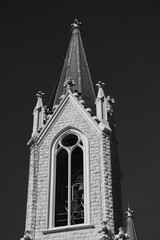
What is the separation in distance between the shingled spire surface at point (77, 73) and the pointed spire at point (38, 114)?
0.83 metres

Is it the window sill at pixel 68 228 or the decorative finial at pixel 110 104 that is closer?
the window sill at pixel 68 228

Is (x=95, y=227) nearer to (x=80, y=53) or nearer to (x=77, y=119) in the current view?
(x=77, y=119)

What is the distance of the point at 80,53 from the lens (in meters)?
32.7

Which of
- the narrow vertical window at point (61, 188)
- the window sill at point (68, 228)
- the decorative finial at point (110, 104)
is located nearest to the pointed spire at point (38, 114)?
the narrow vertical window at point (61, 188)

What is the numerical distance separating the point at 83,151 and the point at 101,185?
83.0 inches

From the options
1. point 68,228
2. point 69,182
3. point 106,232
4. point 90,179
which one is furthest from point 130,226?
point 106,232

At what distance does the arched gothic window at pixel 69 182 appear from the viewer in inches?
957

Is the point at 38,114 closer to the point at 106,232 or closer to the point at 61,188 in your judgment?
the point at 61,188

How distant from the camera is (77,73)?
101 ft

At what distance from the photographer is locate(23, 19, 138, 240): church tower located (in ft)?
77.2

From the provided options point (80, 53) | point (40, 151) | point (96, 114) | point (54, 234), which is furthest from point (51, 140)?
point (80, 53)

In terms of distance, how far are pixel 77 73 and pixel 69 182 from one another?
7.22m

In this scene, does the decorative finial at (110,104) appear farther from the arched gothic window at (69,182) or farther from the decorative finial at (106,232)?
the decorative finial at (106,232)

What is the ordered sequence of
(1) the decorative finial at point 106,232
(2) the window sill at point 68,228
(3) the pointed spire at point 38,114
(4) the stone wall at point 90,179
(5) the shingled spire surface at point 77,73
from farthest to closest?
(5) the shingled spire surface at point 77,73 < (3) the pointed spire at point 38,114 < (4) the stone wall at point 90,179 < (2) the window sill at point 68,228 < (1) the decorative finial at point 106,232
